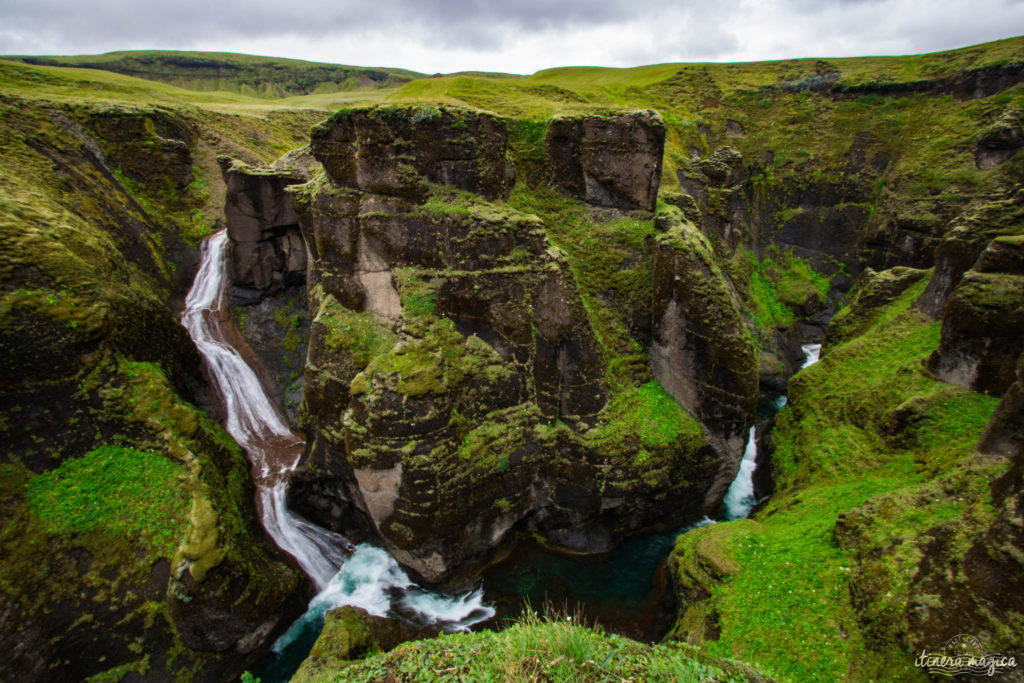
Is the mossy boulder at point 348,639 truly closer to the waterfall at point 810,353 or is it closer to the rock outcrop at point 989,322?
the rock outcrop at point 989,322

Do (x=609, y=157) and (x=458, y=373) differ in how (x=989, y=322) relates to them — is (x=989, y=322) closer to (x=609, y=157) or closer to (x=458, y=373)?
(x=609, y=157)

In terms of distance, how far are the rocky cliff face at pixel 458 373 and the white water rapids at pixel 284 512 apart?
1.10 metres

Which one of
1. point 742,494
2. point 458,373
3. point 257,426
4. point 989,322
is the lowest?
point 742,494

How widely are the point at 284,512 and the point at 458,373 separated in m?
7.67

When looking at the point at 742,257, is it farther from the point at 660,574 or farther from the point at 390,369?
the point at 390,369

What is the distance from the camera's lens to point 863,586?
8.09 m

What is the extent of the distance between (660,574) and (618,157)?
12552 millimetres

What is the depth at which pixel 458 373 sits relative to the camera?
38.7ft

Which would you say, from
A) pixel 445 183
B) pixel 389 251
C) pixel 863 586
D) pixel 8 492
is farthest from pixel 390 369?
pixel 863 586

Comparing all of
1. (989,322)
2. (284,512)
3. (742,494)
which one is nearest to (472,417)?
(284,512)

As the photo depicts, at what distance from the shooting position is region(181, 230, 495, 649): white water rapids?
40.4 feet

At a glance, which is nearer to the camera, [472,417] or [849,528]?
[849,528]

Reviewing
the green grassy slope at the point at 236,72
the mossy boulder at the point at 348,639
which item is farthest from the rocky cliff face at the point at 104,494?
the green grassy slope at the point at 236,72

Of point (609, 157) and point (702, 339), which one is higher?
point (609, 157)
